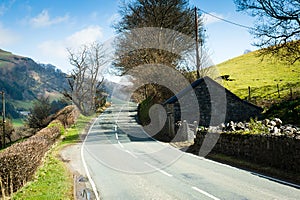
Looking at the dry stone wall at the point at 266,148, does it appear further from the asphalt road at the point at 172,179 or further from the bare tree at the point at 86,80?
the bare tree at the point at 86,80

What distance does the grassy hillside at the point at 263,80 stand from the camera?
3425cm

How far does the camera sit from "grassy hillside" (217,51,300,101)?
34250mm

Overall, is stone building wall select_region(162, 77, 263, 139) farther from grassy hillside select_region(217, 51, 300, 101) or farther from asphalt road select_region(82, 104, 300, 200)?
grassy hillside select_region(217, 51, 300, 101)

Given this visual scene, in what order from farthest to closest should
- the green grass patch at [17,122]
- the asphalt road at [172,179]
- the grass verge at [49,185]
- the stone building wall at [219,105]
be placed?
1. the green grass patch at [17,122]
2. the stone building wall at [219,105]
3. the grass verge at [49,185]
4. the asphalt road at [172,179]

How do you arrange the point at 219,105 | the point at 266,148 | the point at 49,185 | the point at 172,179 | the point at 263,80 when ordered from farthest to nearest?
the point at 263,80 < the point at 219,105 < the point at 266,148 < the point at 172,179 < the point at 49,185

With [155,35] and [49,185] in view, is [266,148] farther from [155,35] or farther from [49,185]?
[155,35]

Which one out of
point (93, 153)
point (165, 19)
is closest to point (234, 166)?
point (93, 153)

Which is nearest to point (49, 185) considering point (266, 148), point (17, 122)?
point (266, 148)

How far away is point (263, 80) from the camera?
44875 mm

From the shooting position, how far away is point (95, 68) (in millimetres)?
56781

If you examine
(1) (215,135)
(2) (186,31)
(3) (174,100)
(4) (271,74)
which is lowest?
(1) (215,135)

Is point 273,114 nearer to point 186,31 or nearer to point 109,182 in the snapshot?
point 186,31

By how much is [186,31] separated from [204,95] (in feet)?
43.4

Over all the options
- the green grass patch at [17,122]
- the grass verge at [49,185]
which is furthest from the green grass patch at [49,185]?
the green grass patch at [17,122]
